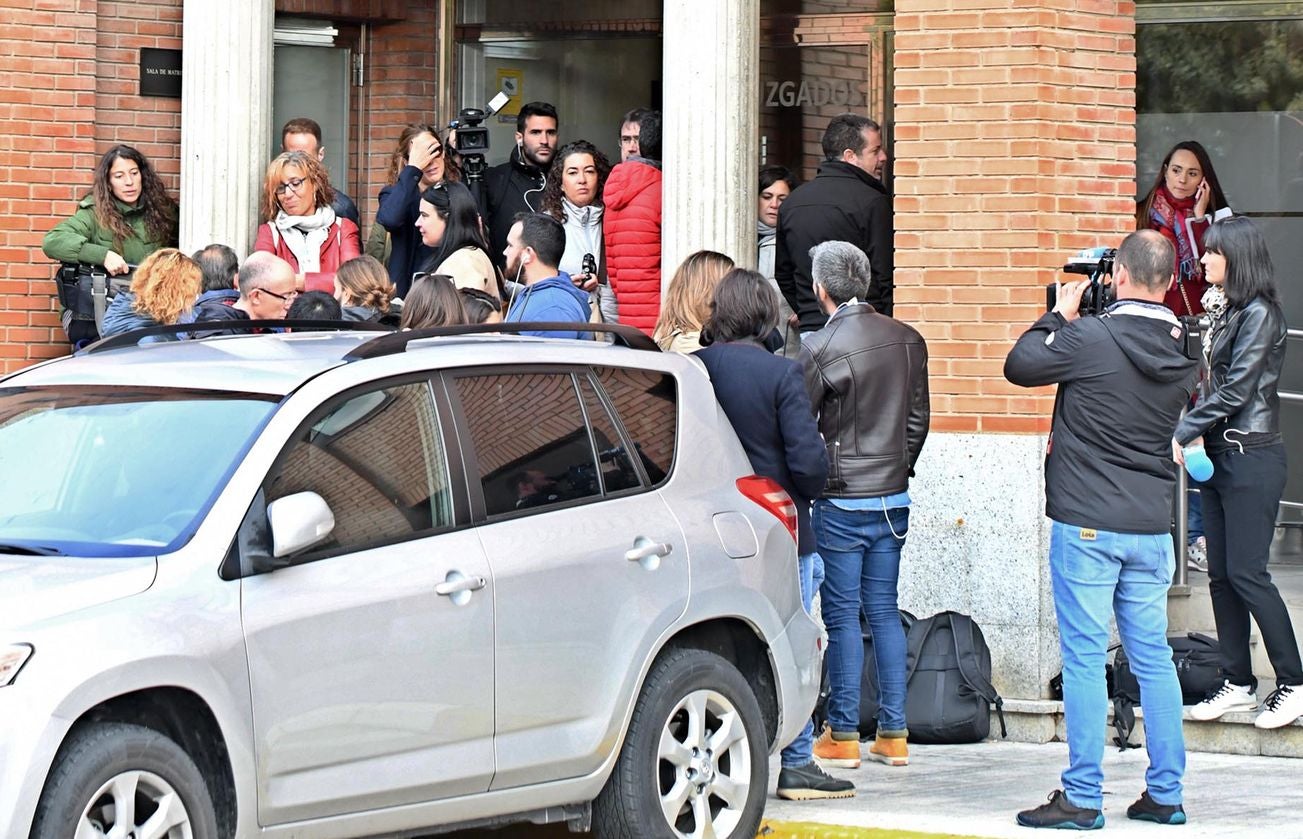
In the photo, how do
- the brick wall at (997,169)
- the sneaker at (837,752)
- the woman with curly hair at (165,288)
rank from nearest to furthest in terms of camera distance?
the sneaker at (837,752) < the woman with curly hair at (165,288) < the brick wall at (997,169)

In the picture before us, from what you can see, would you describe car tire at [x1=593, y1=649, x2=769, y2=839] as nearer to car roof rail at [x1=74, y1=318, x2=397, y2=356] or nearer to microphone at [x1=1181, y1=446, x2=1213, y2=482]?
car roof rail at [x1=74, y1=318, x2=397, y2=356]

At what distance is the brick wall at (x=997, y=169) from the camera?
9.83 m

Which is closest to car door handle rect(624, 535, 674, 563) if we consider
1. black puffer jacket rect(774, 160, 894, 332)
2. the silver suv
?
the silver suv

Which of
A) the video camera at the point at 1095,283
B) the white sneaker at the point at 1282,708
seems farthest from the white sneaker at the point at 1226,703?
the video camera at the point at 1095,283

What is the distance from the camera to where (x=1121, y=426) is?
23.2 ft

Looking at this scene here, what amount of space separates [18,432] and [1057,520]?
353cm

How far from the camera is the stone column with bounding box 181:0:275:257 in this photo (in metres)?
11.5

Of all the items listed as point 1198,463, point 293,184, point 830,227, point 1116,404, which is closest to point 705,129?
point 830,227

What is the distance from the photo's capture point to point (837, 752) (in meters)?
8.49

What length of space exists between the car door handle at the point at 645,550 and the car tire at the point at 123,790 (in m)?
1.67

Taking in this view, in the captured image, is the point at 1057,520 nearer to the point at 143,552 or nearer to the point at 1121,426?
the point at 1121,426

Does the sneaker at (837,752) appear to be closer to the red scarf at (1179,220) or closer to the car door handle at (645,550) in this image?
the car door handle at (645,550)

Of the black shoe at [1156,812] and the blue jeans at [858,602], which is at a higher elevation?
the blue jeans at [858,602]

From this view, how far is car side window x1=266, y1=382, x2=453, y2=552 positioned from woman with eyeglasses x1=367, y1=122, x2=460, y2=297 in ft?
17.5
